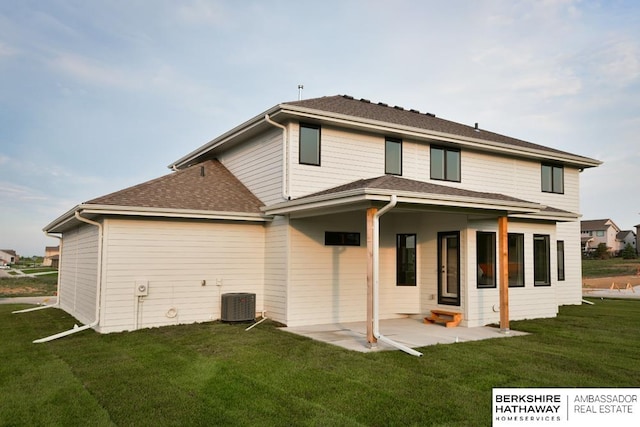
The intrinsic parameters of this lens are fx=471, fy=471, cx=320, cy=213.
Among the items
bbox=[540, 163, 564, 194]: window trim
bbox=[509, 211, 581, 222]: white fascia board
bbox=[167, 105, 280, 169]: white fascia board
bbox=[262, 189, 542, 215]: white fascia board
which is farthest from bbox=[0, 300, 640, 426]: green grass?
bbox=[540, 163, 564, 194]: window trim

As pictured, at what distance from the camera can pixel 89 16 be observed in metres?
13.4

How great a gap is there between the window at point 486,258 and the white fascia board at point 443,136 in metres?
3.11

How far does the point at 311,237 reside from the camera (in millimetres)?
11375

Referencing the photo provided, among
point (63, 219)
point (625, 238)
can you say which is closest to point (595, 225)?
point (625, 238)

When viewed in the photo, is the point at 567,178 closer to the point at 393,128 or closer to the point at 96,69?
the point at 393,128

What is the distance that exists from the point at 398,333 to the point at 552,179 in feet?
33.0

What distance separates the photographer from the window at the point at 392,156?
1261cm

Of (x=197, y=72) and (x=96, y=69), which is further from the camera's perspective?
(x=197, y=72)

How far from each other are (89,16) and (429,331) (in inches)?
492

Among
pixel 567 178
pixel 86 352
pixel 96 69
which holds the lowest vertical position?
pixel 86 352

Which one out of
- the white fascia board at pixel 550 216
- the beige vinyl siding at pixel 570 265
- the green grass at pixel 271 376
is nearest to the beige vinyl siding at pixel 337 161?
the green grass at pixel 271 376

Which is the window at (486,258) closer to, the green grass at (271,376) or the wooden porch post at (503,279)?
the wooden porch post at (503,279)

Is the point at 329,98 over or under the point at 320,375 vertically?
over

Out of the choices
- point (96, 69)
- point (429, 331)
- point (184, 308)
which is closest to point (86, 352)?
point (184, 308)
